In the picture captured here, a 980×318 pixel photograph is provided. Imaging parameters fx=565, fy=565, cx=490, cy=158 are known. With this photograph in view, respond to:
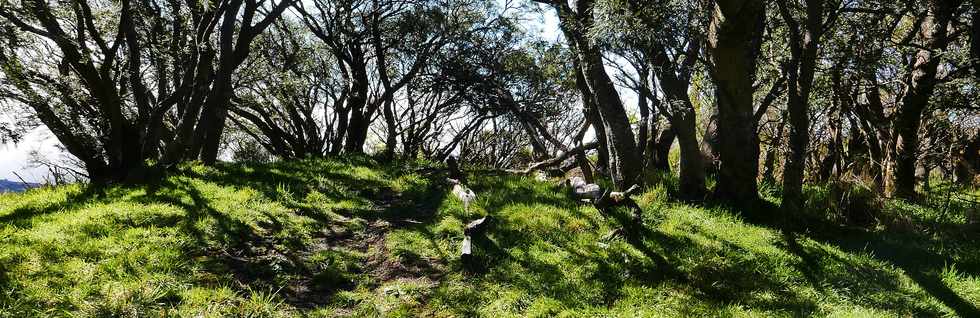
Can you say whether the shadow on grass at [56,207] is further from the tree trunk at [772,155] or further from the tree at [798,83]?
the tree trunk at [772,155]

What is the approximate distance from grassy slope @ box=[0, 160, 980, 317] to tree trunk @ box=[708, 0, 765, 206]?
699 mm

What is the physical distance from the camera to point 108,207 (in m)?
6.97

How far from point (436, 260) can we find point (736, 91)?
4.47m

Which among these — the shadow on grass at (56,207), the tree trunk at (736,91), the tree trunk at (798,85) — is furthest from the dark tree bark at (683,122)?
the shadow on grass at (56,207)

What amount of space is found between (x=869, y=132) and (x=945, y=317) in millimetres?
6369

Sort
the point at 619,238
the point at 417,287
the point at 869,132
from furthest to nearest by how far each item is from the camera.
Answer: the point at 869,132
the point at 619,238
the point at 417,287

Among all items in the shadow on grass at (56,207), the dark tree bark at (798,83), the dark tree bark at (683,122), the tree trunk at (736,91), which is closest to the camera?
the dark tree bark at (798,83)

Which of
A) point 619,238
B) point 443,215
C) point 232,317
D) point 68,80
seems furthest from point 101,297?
point 68,80

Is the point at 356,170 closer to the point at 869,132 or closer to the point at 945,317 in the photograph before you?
the point at 945,317

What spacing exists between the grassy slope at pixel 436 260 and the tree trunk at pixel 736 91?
699 mm

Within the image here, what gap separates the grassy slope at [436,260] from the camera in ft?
16.5

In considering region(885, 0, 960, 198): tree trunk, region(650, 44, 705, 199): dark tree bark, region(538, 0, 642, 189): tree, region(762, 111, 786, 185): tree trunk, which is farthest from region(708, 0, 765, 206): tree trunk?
region(885, 0, 960, 198): tree trunk

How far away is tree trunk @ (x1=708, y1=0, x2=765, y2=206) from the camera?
6621 millimetres

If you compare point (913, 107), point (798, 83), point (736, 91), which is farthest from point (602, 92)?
point (913, 107)
